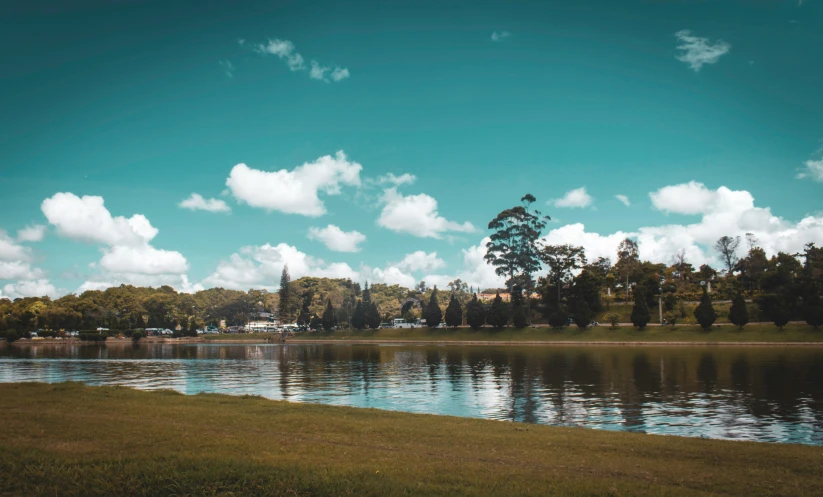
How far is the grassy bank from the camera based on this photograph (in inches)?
372

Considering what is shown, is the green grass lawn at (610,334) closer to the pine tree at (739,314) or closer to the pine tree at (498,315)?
the pine tree at (739,314)

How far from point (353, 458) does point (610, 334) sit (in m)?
80.4

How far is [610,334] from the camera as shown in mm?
84500

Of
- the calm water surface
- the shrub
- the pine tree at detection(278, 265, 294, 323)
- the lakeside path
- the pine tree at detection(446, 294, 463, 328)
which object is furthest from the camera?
the pine tree at detection(278, 265, 294, 323)

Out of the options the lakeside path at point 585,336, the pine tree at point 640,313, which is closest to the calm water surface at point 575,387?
the lakeside path at point 585,336

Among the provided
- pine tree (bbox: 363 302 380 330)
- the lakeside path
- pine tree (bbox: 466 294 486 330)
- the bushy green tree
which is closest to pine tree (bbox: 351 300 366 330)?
pine tree (bbox: 363 302 380 330)

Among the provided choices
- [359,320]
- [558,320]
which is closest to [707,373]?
[558,320]

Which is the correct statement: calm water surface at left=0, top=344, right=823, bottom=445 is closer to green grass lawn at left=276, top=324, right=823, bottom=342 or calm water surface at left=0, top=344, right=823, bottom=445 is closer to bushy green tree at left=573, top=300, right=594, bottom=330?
green grass lawn at left=276, top=324, right=823, bottom=342

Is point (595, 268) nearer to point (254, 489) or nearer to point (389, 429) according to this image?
point (389, 429)

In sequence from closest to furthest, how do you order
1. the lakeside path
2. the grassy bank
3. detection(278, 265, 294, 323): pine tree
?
the grassy bank → the lakeside path → detection(278, 265, 294, 323): pine tree

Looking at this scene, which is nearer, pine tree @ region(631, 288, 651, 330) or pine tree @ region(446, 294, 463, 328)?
pine tree @ region(631, 288, 651, 330)

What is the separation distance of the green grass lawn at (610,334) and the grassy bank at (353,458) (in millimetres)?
66315

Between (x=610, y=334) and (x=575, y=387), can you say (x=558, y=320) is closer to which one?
(x=610, y=334)

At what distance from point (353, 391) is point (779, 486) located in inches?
945
